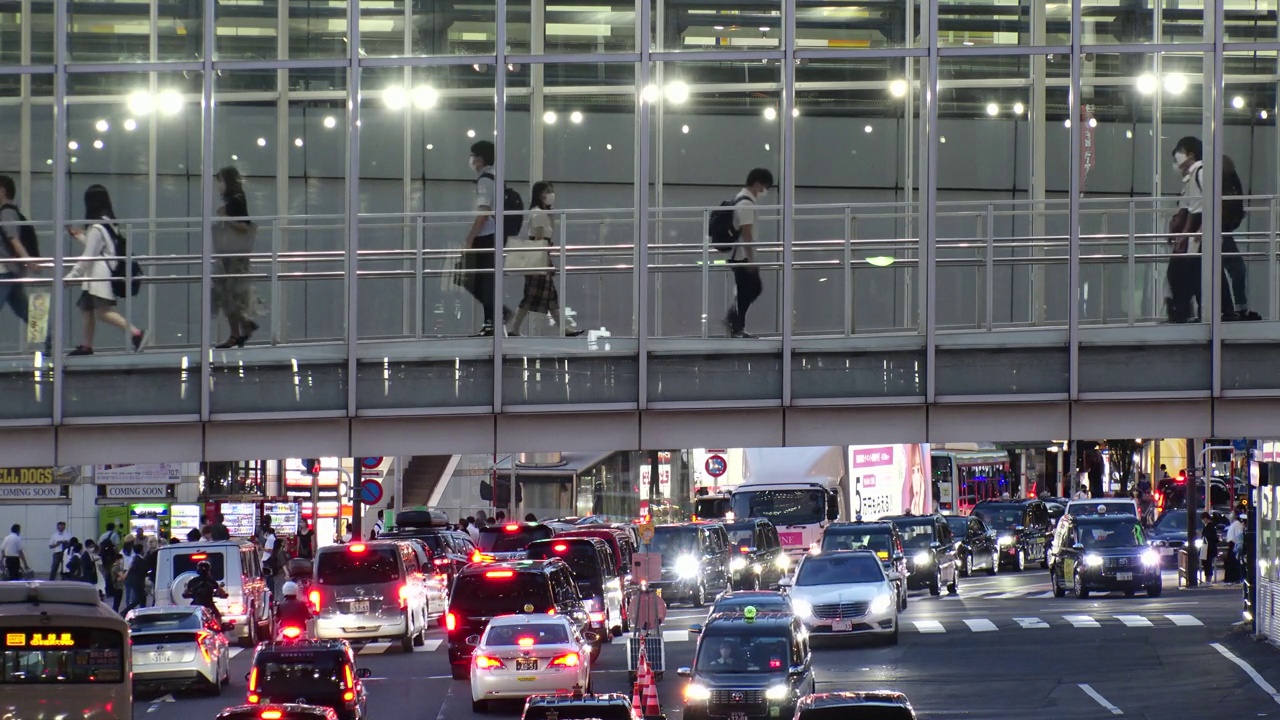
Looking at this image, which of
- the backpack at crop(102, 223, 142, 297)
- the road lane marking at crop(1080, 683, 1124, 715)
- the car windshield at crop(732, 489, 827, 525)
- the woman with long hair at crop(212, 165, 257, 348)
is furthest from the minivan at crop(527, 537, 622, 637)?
the car windshield at crop(732, 489, 827, 525)

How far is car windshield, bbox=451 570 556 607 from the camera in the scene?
30.6m

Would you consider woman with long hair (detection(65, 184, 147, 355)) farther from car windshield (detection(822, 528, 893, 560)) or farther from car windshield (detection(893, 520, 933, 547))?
car windshield (detection(893, 520, 933, 547))

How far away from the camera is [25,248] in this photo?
2291 centimetres

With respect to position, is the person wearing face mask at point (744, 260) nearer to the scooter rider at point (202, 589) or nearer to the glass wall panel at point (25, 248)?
the glass wall panel at point (25, 248)

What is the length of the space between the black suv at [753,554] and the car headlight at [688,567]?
74.7 inches

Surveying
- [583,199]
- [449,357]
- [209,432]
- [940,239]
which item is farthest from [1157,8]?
[209,432]

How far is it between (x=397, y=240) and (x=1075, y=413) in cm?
783

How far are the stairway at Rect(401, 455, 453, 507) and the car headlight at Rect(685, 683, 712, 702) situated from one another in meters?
50.8

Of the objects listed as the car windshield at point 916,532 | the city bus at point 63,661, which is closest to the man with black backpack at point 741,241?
the city bus at point 63,661

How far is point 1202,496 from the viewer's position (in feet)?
240

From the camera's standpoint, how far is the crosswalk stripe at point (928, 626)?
36938 millimetres

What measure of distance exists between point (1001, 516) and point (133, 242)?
3817 cm

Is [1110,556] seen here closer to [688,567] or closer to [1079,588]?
[1079,588]

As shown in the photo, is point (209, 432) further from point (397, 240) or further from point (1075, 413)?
point (1075, 413)
